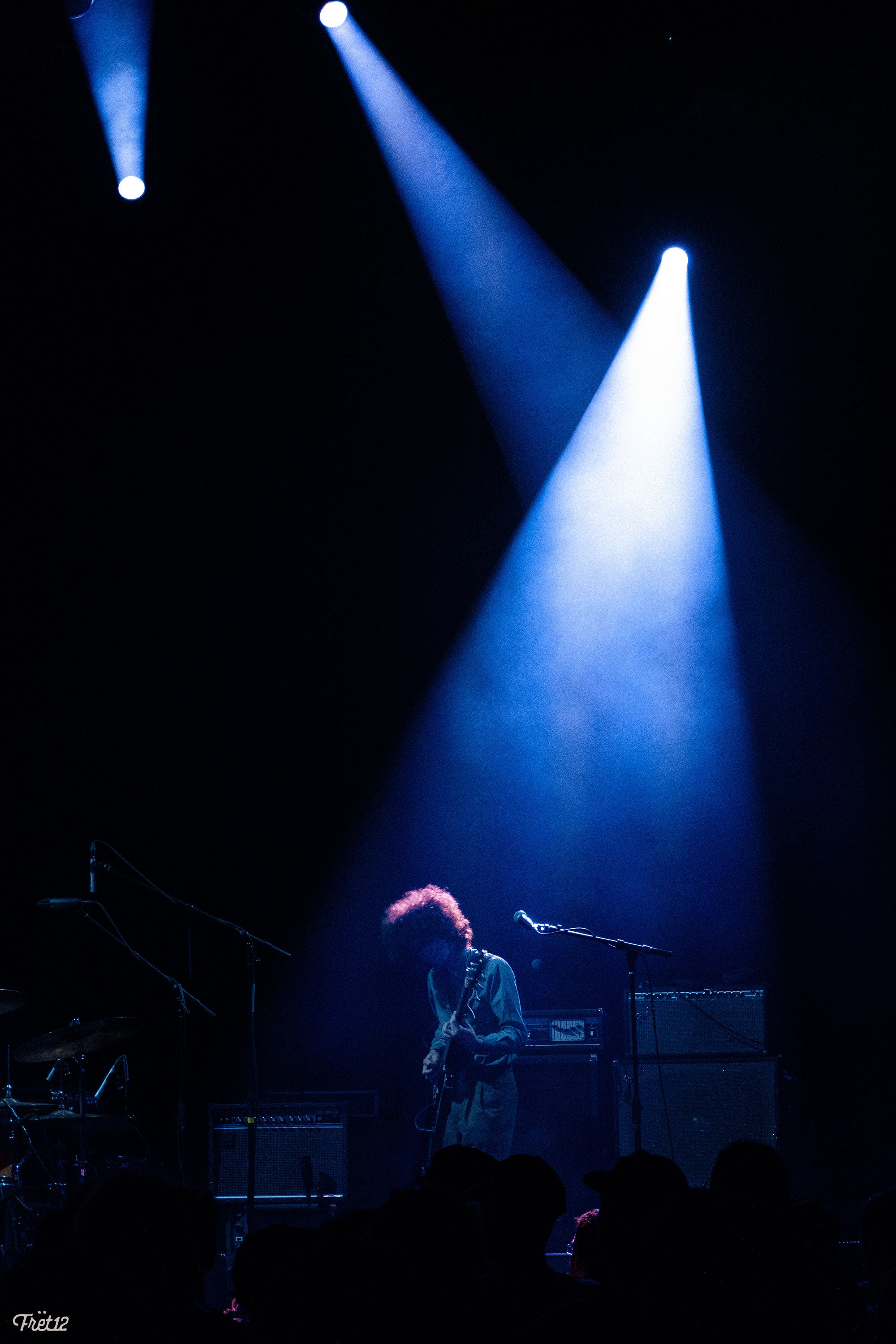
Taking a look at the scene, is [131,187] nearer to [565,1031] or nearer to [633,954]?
→ [633,954]

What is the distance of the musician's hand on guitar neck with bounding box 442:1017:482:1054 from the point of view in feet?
18.2

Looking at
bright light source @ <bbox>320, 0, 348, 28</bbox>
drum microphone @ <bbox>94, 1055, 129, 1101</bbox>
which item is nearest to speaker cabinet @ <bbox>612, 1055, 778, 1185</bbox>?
drum microphone @ <bbox>94, 1055, 129, 1101</bbox>

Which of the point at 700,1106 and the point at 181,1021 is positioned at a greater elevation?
the point at 181,1021

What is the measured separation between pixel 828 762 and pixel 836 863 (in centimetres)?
62

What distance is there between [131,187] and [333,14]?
1439mm

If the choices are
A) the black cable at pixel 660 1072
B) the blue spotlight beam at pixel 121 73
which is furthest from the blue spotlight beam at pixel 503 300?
the black cable at pixel 660 1072

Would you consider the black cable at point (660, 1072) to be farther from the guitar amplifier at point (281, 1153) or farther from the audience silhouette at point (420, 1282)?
the audience silhouette at point (420, 1282)

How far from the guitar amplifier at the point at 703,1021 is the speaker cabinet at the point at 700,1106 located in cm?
12

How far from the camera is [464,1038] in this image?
218 inches

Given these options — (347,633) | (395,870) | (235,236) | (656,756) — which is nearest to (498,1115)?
(395,870)

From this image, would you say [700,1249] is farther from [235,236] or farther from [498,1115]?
[235,236]

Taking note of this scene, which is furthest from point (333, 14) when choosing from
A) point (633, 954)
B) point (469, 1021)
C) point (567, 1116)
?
point (567, 1116)

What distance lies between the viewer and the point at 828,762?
7.61 metres

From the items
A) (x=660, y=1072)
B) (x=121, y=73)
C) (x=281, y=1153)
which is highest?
(x=121, y=73)
